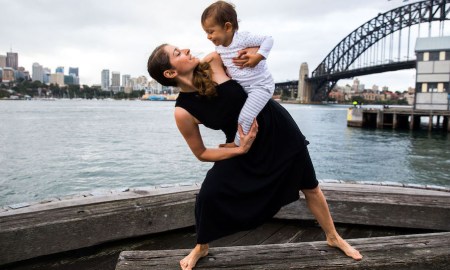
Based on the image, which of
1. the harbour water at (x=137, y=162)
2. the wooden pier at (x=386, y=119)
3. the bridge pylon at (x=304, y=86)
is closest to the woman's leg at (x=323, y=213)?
the harbour water at (x=137, y=162)

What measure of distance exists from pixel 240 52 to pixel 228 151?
1.47 feet

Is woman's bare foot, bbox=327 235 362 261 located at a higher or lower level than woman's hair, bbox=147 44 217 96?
lower

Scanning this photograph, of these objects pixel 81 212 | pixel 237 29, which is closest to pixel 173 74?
pixel 237 29

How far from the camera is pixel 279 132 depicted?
1938 mm

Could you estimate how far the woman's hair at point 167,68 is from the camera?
178 cm

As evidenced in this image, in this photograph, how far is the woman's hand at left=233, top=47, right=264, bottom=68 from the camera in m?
1.79

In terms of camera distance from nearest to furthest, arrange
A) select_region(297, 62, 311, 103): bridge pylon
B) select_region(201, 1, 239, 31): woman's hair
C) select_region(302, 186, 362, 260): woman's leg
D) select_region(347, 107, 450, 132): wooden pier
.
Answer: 1. select_region(201, 1, 239, 31): woman's hair
2. select_region(302, 186, 362, 260): woman's leg
3. select_region(347, 107, 450, 132): wooden pier
4. select_region(297, 62, 311, 103): bridge pylon

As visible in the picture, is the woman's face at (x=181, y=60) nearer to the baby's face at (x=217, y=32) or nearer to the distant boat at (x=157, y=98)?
the baby's face at (x=217, y=32)

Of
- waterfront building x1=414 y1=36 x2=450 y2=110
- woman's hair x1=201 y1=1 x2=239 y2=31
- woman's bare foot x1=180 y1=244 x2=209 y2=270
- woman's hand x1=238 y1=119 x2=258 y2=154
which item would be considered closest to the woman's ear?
woman's hair x1=201 y1=1 x2=239 y2=31

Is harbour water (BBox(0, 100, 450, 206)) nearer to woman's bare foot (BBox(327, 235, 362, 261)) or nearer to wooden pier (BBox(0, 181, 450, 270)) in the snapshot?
wooden pier (BBox(0, 181, 450, 270))

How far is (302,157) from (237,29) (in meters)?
0.68

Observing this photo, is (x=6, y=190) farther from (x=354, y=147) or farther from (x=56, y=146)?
(x=354, y=147)

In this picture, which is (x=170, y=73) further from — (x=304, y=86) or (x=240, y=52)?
(x=304, y=86)

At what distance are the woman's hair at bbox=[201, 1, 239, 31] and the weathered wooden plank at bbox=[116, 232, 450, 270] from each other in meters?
1.07
